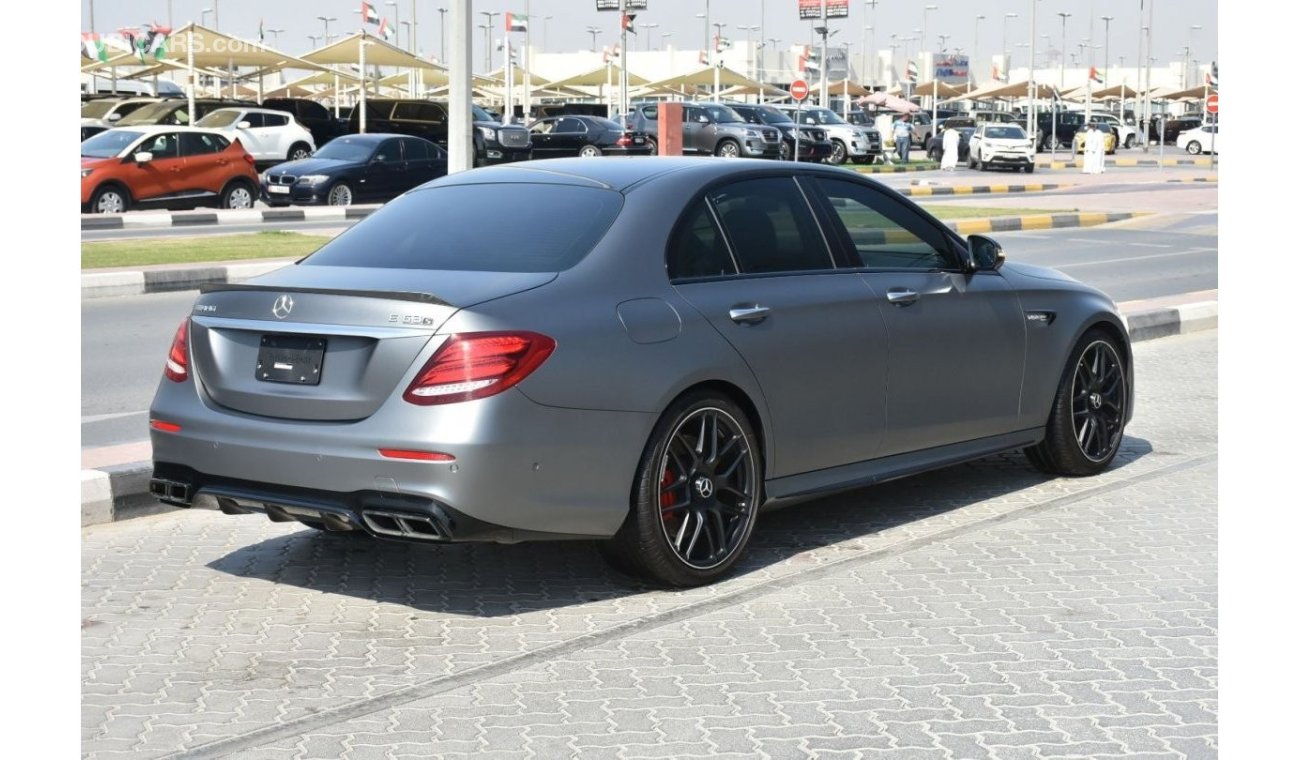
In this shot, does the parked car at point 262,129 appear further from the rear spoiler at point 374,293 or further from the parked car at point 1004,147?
the rear spoiler at point 374,293

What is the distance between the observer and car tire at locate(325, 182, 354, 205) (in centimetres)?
3006

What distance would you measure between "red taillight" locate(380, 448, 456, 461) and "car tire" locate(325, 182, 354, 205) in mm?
25288

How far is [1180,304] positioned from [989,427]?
8.45m

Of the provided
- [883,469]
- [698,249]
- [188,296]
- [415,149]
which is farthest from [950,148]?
[698,249]

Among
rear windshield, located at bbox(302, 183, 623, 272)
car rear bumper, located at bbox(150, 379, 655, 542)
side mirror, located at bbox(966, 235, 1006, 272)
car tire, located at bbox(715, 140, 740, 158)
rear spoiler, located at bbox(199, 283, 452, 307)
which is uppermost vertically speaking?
→ car tire, located at bbox(715, 140, 740, 158)

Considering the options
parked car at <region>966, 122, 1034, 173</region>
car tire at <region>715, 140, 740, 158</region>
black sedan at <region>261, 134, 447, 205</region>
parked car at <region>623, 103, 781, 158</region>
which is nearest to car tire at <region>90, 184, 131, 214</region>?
black sedan at <region>261, 134, 447, 205</region>

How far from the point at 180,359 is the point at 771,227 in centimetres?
221

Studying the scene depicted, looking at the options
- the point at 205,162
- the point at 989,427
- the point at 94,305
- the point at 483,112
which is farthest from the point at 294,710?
the point at 483,112

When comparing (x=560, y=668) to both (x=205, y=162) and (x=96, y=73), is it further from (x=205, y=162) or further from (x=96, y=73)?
(x=96, y=73)

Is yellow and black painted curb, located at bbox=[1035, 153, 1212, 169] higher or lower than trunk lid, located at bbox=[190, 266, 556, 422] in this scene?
higher

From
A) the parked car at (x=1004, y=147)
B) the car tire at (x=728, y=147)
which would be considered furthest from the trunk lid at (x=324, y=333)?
the parked car at (x=1004, y=147)

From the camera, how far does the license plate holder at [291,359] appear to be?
5531mm

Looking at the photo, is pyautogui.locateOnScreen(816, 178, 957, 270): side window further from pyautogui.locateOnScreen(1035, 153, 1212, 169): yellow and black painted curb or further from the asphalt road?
pyautogui.locateOnScreen(1035, 153, 1212, 169): yellow and black painted curb

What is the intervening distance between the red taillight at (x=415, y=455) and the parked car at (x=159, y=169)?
917 inches
